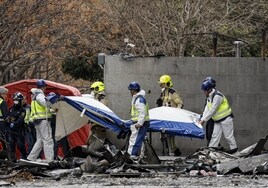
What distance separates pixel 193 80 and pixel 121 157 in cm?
599

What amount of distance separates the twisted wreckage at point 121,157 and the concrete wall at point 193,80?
259 cm

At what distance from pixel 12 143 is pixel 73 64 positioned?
1506 cm

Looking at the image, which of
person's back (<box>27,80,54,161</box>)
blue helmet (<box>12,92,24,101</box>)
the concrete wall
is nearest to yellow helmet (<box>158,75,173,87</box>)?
the concrete wall

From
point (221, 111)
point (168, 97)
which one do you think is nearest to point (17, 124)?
point (168, 97)

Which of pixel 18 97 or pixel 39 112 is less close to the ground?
pixel 18 97

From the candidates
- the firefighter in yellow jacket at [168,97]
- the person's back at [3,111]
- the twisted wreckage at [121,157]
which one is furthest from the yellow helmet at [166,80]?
the person's back at [3,111]

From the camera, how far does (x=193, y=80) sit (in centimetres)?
2170

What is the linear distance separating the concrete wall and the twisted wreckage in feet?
8.51

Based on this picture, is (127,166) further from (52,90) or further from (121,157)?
(52,90)

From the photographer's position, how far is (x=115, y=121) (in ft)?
59.4

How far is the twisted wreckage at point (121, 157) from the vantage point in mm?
15516

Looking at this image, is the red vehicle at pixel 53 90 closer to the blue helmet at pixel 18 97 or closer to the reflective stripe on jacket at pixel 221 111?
the blue helmet at pixel 18 97

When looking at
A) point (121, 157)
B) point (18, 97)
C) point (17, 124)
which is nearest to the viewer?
point (121, 157)

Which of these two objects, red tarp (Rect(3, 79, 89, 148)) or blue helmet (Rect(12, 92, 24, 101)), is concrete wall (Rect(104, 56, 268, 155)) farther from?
blue helmet (Rect(12, 92, 24, 101))
